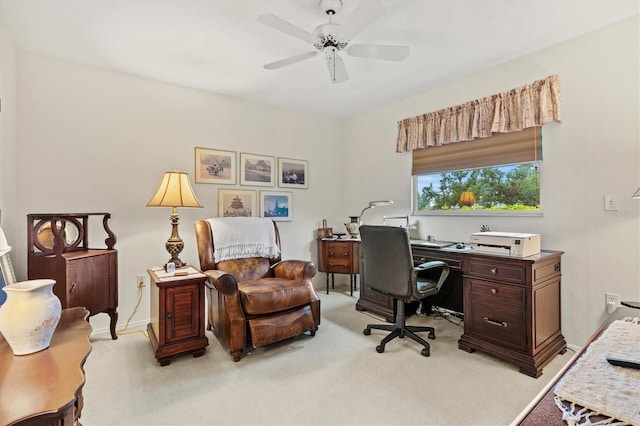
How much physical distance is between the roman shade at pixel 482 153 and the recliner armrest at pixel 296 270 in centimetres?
173

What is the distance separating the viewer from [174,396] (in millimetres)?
1848

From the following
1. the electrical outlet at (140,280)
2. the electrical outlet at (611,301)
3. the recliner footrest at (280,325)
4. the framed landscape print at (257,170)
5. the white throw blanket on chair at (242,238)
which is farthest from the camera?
the framed landscape print at (257,170)

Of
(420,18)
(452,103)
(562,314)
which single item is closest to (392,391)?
(562,314)

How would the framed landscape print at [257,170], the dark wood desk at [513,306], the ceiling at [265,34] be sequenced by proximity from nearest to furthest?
the ceiling at [265,34] → the dark wood desk at [513,306] → the framed landscape print at [257,170]

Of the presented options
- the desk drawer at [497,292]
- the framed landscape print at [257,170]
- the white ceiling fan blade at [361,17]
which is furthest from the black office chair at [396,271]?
the framed landscape print at [257,170]

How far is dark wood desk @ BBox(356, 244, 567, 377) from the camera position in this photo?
2.10 meters

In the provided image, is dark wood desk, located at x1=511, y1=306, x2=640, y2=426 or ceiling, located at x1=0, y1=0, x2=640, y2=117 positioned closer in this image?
dark wood desk, located at x1=511, y1=306, x2=640, y2=426

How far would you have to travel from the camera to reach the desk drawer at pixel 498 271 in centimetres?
214

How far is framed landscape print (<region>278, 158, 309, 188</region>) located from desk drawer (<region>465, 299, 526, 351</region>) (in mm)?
2527

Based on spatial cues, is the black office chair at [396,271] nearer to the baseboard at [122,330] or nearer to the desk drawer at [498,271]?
the desk drawer at [498,271]

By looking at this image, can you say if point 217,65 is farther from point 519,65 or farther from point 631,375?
point 631,375

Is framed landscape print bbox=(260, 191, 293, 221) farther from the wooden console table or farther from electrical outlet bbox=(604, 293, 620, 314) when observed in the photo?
electrical outlet bbox=(604, 293, 620, 314)

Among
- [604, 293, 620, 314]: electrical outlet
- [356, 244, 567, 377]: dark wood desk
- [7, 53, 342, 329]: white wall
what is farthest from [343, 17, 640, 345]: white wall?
[7, 53, 342, 329]: white wall

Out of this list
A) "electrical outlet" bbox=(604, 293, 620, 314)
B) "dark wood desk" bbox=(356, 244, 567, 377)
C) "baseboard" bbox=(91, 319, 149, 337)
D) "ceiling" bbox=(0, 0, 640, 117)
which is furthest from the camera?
"baseboard" bbox=(91, 319, 149, 337)
